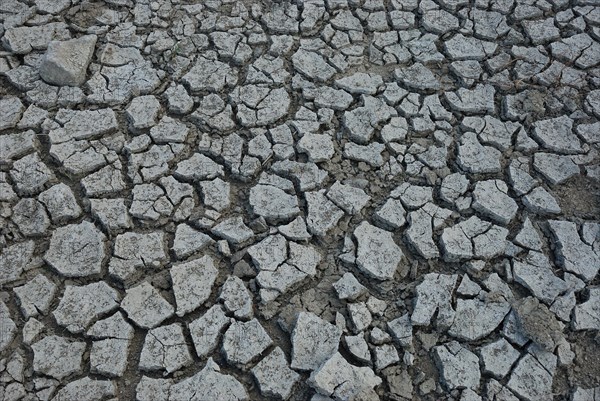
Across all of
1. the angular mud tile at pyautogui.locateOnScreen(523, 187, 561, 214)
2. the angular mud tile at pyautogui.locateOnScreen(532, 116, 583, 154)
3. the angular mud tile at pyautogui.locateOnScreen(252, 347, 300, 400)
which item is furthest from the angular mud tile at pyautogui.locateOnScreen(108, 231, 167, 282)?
the angular mud tile at pyautogui.locateOnScreen(532, 116, 583, 154)

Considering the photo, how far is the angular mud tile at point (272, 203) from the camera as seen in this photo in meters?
2.76

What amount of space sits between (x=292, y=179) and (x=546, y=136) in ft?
4.22

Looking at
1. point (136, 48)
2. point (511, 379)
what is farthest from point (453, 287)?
point (136, 48)

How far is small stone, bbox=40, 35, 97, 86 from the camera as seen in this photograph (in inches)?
125

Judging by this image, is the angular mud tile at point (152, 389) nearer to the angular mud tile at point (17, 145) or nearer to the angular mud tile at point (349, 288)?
the angular mud tile at point (349, 288)

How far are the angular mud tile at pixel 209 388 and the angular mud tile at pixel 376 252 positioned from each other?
713mm

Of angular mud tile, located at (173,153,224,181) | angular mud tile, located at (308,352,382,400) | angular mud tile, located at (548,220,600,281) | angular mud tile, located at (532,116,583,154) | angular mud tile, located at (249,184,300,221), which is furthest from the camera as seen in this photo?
angular mud tile, located at (532,116,583,154)

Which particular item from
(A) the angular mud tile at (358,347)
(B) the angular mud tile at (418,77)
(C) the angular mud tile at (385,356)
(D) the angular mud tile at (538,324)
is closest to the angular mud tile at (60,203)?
(A) the angular mud tile at (358,347)

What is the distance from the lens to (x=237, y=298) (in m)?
2.50

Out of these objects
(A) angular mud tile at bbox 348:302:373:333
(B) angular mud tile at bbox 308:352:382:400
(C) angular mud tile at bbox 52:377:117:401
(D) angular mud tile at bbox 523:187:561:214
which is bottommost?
(C) angular mud tile at bbox 52:377:117:401

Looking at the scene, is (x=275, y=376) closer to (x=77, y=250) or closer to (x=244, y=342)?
(x=244, y=342)

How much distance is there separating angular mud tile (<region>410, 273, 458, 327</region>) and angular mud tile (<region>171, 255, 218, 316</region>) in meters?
0.83

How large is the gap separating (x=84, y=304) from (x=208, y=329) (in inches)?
19.9

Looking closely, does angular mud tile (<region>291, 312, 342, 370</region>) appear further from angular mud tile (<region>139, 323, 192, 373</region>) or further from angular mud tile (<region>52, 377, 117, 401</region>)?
angular mud tile (<region>52, 377, 117, 401</region>)
